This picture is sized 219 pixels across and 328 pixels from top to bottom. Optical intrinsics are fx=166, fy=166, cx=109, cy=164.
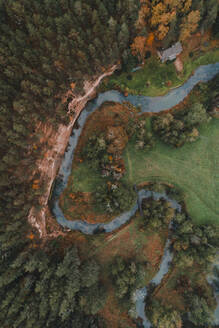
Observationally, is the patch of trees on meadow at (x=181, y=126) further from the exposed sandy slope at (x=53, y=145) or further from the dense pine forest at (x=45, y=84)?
the exposed sandy slope at (x=53, y=145)

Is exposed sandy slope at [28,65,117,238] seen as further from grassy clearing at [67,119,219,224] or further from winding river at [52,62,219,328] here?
grassy clearing at [67,119,219,224]

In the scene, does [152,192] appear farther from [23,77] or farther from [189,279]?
[23,77]

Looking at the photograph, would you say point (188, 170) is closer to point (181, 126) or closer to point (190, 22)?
point (181, 126)

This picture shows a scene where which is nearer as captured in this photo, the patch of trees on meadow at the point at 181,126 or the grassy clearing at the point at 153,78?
the patch of trees on meadow at the point at 181,126

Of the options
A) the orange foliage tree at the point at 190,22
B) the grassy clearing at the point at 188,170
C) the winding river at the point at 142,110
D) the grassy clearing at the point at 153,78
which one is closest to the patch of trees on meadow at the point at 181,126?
the grassy clearing at the point at 188,170


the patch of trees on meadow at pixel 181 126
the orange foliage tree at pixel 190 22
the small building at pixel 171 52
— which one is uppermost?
the orange foliage tree at pixel 190 22

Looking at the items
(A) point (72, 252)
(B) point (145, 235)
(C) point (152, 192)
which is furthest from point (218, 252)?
(A) point (72, 252)

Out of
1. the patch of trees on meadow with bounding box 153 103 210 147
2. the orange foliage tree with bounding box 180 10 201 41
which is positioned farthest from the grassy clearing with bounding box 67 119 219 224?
the orange foliage tree with bounding box 180 10 201 41
